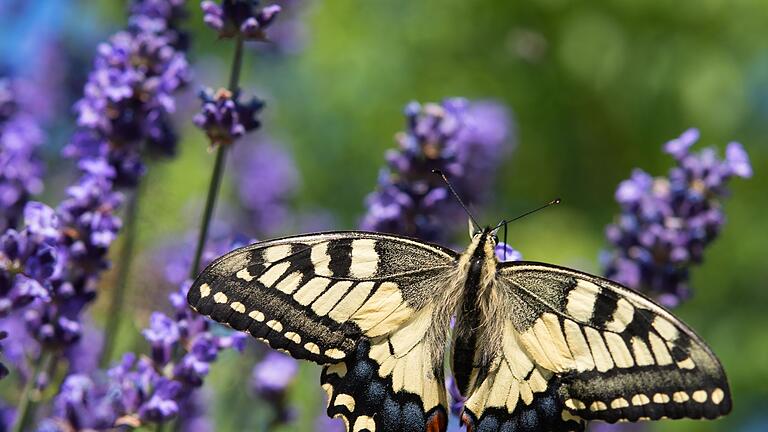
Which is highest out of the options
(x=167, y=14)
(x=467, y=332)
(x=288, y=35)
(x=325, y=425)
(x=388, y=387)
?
(x=288, y=35)

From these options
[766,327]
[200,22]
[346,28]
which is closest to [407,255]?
[766,327]

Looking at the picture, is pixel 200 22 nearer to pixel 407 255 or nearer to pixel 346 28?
pixel 346 28

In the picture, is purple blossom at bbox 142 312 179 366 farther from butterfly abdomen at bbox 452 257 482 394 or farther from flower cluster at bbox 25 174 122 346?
butterfly abdomen at bbox 452 257 482 394

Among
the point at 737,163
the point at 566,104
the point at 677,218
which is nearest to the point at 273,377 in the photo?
the point at 677,218

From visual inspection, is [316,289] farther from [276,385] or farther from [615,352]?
[276,385]

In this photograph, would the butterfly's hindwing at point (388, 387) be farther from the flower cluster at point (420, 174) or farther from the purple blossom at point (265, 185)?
the purple blossom at point (265, 185)

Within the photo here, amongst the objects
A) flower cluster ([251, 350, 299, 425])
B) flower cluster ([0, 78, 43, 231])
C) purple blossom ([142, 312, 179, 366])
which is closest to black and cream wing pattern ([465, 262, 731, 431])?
purple blossom ([142, 312, 179, 366])
